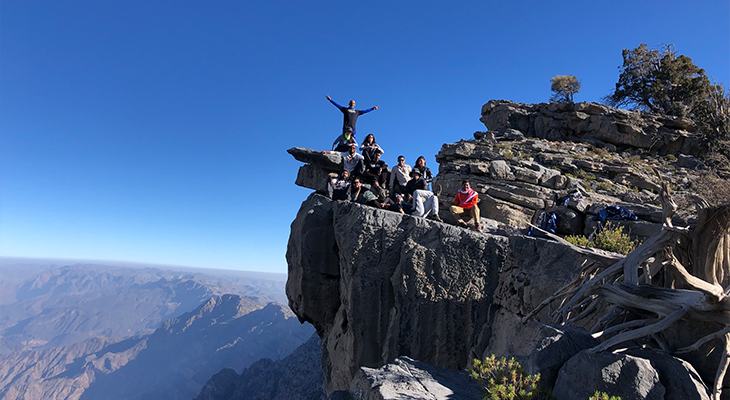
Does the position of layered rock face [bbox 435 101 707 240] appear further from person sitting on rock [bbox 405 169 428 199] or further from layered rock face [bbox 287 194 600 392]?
person sitting on rock [bbox 405 169 428 199]

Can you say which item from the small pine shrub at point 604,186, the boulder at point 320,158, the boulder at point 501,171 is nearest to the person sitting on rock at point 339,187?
the boulder at point 320,158

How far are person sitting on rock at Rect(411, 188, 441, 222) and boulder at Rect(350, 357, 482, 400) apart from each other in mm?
5911

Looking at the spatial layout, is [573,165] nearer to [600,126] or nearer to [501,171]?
[501,171]

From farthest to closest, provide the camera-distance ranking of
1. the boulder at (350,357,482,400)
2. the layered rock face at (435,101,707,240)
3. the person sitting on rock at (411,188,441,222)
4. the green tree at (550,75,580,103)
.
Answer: the green tree at (550,75,580,103) < the layered rock face at (435,101,707,240) < the person sitting on rock at (411,188,441,222) < the boulder at (350,357,482,400)

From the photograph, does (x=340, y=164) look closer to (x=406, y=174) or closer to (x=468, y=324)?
(x=406, y=174)

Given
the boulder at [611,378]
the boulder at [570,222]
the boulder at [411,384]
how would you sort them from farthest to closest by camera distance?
the boulder at [570,222]
the boulder at [411,384]
the boulder at [611,378]

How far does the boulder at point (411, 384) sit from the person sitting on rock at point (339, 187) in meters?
7.95

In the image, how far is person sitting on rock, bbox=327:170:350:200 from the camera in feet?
44.0

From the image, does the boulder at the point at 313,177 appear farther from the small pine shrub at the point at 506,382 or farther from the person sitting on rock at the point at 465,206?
the small pine shrub at the point at 506,382

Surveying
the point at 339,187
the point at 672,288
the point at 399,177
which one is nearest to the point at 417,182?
the point at 399,177

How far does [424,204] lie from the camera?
11828mm

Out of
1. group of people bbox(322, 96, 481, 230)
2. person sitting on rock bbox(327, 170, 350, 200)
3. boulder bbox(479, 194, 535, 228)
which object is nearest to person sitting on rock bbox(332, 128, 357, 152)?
group of people bbox(322, 96, 481, 230)

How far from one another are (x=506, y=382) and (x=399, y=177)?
9.64m

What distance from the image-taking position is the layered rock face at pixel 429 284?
9055 millimetres
